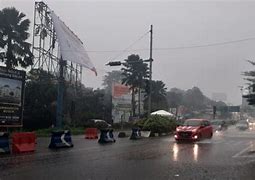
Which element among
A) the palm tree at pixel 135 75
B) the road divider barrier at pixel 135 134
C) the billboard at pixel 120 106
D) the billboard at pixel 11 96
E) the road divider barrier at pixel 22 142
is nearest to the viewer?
the road divider barrier at pixel 22 142

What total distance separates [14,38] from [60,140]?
19.1m

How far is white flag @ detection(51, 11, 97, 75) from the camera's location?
3966 centimetres

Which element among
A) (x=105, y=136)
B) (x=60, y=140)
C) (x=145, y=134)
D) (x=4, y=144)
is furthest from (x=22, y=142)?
(x=145, y=134)

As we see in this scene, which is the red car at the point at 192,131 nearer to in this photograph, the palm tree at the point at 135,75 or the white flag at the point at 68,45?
the white flag at the point at 68,45

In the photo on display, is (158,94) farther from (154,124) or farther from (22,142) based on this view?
(22,142)

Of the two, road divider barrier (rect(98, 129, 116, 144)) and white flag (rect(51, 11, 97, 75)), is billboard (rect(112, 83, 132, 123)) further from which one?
road divider barrier (rect(98, 129, 116, 144))

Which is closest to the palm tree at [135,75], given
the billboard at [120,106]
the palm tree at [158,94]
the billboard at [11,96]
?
the billboard at [120,106]

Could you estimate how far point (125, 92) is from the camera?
7438cm

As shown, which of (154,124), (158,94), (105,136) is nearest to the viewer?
(105,136)

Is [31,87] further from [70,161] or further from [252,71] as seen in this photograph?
[252,71]

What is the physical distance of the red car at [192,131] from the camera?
3136cm

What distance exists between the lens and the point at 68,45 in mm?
40594

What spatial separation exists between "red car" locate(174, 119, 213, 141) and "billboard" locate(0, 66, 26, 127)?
35.9 ft

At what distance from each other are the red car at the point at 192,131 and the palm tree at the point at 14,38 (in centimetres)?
1726
